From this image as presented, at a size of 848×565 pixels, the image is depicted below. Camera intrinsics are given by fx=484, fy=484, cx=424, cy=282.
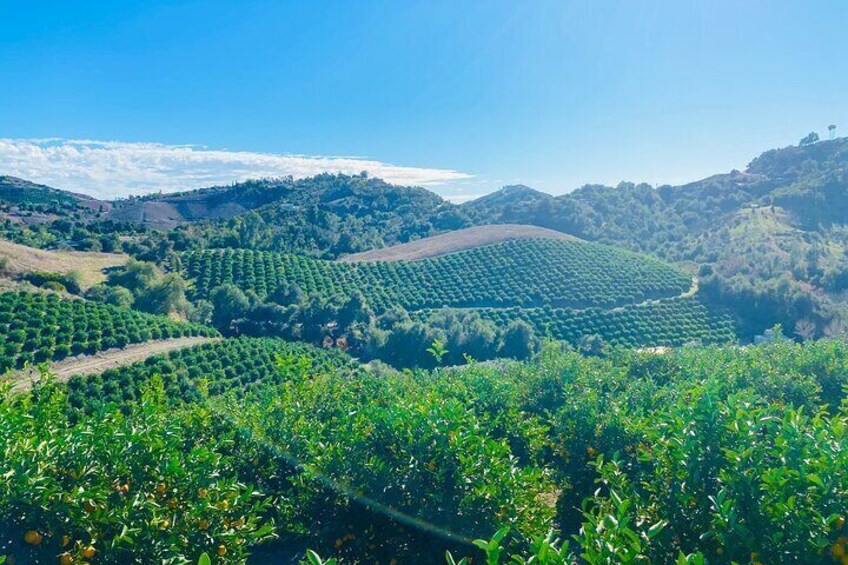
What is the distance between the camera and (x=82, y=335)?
28.3m

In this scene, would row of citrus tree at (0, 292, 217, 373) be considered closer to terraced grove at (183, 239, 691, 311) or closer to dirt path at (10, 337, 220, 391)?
dirt path at (10, 337, 220, 391)

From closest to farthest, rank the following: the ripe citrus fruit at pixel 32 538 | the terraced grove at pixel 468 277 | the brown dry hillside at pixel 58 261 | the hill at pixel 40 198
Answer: the ripe citrus fruit at pixel 32 538 → the brown dry hillside at pixel 58 261 → the terraced grove at pixel 468 277 → the hill at pixel 40 198

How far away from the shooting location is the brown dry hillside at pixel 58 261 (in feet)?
130

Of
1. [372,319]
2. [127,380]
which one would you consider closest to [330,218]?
[372,319]

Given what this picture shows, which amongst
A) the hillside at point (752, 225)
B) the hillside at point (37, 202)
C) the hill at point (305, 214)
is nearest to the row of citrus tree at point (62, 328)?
the hill at point (305, 214)

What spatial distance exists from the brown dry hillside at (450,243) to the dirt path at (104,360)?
4234 cm

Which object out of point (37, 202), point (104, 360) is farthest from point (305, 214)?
point (104, 360)

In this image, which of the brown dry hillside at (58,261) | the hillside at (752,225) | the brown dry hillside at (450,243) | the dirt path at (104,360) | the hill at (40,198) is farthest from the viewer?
the hill at (40,198)

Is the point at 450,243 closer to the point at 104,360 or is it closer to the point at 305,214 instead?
the point at 305,214

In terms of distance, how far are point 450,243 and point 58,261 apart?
2092 inches

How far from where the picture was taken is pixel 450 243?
8150 centimetres

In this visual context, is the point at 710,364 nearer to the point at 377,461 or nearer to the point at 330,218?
the point at 377,461

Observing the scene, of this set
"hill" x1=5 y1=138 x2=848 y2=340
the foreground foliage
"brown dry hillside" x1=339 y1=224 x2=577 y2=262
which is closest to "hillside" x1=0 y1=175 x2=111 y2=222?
"hill" x1=5 y1=138 x2=848 y2=340

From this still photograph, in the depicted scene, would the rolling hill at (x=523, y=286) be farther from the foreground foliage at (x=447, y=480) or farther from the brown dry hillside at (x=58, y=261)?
the foreground foliage at (x=447, y=480)
